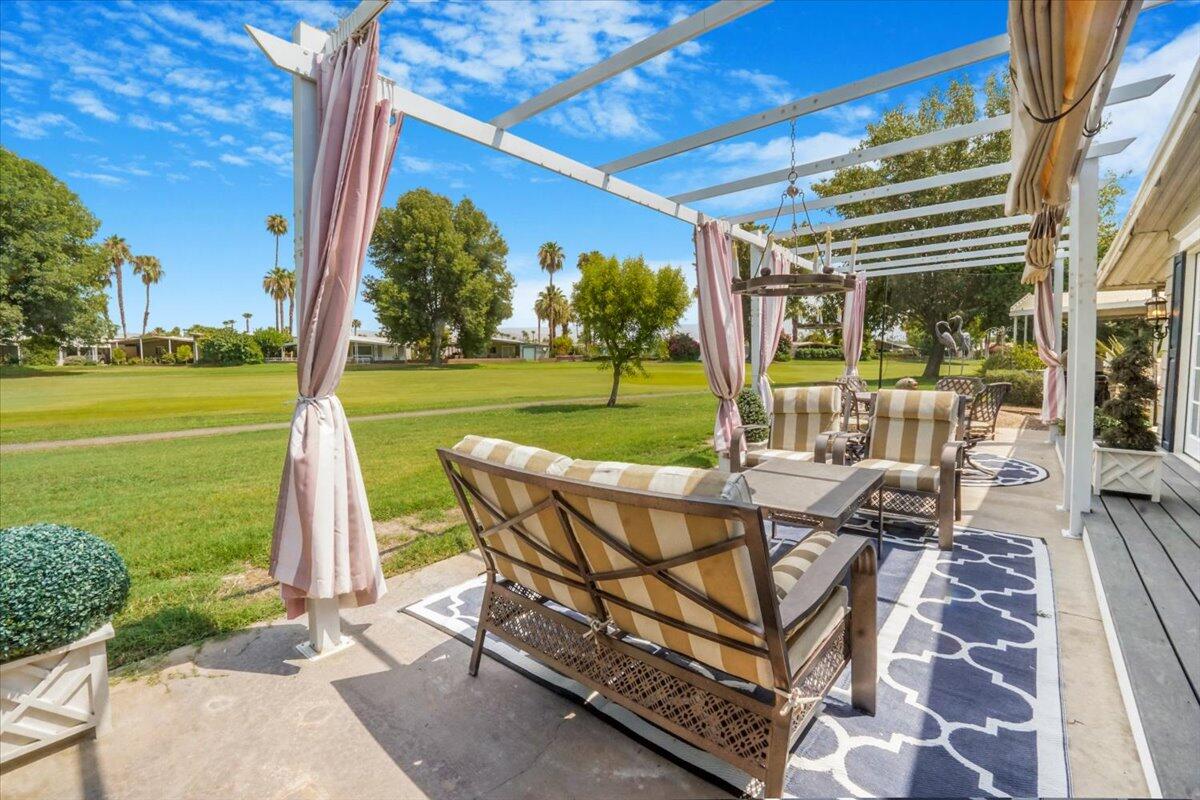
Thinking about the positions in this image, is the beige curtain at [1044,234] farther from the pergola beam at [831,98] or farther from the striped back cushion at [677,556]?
the striped back cushion at [677,556]

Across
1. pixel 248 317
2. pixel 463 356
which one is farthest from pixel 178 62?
pixel 248 317

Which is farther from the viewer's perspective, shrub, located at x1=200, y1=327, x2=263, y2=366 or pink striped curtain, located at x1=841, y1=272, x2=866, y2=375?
shrub, located at x1=200, y1=327, x2=263, y2=366

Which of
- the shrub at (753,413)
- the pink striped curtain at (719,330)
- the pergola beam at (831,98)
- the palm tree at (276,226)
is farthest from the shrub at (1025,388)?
the palm tree at (276,226)

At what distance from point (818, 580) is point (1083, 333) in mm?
3792

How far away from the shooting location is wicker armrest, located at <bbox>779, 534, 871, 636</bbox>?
1.54 m

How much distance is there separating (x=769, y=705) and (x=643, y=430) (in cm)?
981

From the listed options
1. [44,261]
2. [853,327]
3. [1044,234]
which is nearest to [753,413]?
[1044,234]

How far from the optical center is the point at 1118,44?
2.05 meters

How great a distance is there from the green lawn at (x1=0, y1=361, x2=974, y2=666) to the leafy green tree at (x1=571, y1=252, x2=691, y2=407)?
2364 millimetres

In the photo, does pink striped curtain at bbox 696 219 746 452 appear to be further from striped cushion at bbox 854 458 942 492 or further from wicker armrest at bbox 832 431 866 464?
striped cushion at bbox 854 458 942 492

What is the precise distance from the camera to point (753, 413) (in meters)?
7.76

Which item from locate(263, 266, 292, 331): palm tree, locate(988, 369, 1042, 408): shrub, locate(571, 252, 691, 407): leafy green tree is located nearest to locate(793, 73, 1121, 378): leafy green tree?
locate(988, 369, 1042, 408): shrub

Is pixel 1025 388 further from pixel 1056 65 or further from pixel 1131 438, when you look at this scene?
pixel 1056 65

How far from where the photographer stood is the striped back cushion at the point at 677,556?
139cm
